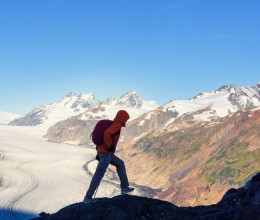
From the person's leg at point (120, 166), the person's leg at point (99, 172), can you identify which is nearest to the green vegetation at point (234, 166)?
the person's leg at point (120, 166)

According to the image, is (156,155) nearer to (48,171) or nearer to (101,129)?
(48,171)

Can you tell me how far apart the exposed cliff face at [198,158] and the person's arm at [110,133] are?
4927 centimetres

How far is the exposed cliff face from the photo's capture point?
5830 centimetres

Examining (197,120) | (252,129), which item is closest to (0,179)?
(252,129)

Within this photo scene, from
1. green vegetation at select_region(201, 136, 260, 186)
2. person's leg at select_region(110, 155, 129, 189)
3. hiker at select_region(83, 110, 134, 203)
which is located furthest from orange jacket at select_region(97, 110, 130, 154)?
green vegetation at select_region(201, 136, 260, 186)

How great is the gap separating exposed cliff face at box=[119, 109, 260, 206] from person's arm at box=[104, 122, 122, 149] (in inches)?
1940

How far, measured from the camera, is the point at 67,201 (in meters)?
62.3

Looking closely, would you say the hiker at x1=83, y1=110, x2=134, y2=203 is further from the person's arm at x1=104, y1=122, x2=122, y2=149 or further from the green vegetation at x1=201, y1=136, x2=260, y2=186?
the green vegetation at x1=201, y1=136, x2=260, y2=186

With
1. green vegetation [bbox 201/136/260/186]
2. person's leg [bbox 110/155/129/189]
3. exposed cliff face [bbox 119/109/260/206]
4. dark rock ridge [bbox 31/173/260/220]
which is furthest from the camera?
exposed cliff face [bbox 119/109/260/206]

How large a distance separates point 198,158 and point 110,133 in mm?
83700

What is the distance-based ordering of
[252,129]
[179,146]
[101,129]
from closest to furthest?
1. [101,129]
2. [252,129]
3. [179,146]

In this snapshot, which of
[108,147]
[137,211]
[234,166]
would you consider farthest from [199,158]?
[108,147]

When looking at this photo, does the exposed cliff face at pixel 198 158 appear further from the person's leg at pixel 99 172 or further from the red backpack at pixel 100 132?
the red backpack at pixel 100 132

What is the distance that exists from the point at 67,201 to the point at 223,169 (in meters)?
33.7
